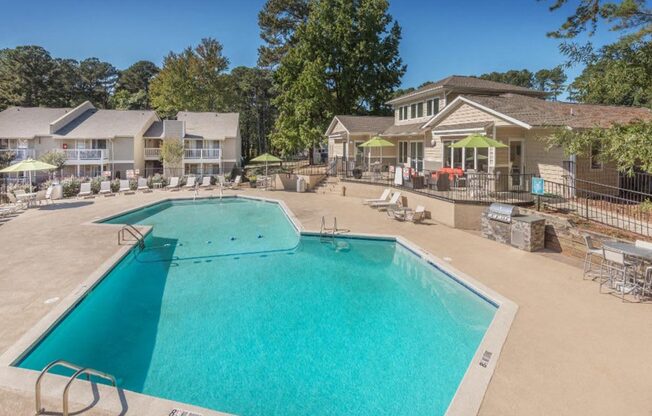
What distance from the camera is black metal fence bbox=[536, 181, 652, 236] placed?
1101 cm

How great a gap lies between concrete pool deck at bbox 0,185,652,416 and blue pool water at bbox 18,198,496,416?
0.84 m

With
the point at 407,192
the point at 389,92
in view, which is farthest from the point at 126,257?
the point at 389,92

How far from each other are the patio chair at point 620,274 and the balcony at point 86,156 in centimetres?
3768

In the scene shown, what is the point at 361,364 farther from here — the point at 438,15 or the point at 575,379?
the point at 438,15

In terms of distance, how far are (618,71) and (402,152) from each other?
61.8 ft

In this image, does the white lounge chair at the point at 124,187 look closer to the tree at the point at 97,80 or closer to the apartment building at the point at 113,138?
the apartment building at the point at 113,138

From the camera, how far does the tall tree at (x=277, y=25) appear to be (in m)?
42.2

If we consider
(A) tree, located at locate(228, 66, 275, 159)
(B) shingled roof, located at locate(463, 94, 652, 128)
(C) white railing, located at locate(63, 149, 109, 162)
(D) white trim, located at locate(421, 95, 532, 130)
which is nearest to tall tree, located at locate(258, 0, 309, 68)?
(A) tree, located at locate(228, 66, 275, 159)

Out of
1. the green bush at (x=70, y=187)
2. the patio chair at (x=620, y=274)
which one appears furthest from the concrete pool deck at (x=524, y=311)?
the green bush at (x=70, y=187)

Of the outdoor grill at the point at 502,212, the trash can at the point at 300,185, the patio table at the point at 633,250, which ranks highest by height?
the trash can at the point at 300,185

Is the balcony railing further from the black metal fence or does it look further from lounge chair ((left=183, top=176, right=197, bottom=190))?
the black metal fence

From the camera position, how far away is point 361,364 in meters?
6.69

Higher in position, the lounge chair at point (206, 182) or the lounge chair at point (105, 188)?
the lounge chair at point (206, 182)

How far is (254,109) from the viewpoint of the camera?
62.3m
